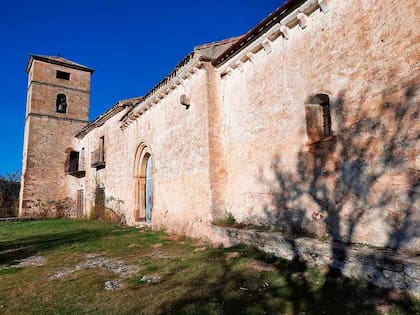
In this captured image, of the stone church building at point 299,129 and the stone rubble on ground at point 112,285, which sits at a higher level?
the stone church building at point 299,129

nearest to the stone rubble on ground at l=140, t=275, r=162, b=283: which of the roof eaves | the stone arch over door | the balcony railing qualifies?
the roof eaves

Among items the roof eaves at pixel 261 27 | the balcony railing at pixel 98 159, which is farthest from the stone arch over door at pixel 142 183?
the roof eaves at pixel 261 27

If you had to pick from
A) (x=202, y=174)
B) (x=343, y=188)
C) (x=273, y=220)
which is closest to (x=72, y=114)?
(x=202, y=174)

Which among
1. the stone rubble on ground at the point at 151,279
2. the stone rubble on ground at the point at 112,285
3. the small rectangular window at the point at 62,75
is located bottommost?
the stone rubble on ground at the point at 112,285

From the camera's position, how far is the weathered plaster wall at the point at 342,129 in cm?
378

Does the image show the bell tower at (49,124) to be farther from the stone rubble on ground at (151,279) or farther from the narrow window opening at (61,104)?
the stone rubble on ground at (151,279)

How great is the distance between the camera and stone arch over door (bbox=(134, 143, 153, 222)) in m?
11.9

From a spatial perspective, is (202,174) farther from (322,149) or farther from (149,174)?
(149,174)

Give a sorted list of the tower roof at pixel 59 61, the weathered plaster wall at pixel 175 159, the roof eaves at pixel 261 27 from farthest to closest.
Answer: the tower roof at pixel 59 61 → the weathered plaster wall at pixel 175 159 → the roof eaves at pixel 261 27

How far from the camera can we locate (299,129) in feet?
17.8

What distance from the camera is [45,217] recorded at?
1889 centimetres

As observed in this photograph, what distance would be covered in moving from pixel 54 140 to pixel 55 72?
4.85 metres

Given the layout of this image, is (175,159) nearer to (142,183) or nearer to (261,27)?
(142,183)

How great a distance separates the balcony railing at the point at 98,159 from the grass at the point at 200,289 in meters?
9.84
